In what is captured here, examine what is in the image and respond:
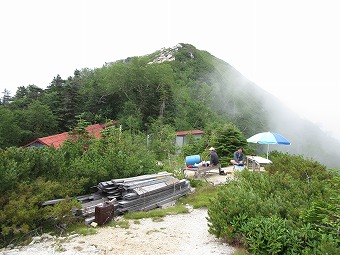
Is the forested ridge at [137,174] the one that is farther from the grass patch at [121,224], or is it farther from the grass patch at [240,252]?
the grass patch at [121,224]

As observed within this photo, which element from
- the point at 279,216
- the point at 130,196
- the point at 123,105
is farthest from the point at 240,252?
the point at 123,105

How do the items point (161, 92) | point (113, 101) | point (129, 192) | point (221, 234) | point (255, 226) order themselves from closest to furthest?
point (255, 226) → point (221, 234) → point (129, 192) → point (161, 92) → point (113, 101)

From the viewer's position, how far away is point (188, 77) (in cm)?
6831

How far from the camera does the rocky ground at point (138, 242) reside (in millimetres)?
5367

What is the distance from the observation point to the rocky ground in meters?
5.37

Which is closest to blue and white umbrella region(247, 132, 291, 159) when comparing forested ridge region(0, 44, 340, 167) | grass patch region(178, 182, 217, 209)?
grass patch region(178, 182, 217, 209)

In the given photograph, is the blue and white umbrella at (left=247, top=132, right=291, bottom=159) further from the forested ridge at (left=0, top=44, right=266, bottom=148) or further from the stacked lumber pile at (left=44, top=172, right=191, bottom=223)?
the forested ridge at (left=0, top=44, right=266, bottom=148)

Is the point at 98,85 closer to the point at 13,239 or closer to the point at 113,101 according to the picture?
the point at 113,101

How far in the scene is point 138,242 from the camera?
5812 mm

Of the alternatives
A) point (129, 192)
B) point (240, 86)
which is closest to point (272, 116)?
point (240, 86)

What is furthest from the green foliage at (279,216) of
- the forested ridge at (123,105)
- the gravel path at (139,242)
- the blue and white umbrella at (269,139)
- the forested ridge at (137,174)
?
the forested ridge at (123,105)

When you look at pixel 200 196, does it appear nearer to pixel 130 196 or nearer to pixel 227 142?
pixel 130 196

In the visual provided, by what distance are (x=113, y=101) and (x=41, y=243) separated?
36442 millimetres

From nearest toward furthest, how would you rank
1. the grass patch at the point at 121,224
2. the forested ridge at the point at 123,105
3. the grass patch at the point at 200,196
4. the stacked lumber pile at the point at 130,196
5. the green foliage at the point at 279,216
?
the green foliage at the point at 279,216
the grass patch at the point at 121,224
the stacked lumber pile at the point at 130,196
the grass patch at the point at 200,196
the forested ridge at the point at 123,105
